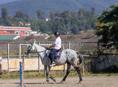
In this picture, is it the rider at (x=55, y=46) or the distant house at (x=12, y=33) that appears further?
the distant house at (x=12, y=33)

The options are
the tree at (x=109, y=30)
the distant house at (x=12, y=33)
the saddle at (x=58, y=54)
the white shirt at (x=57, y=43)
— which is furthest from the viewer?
the distant house at (x=12, y=33)

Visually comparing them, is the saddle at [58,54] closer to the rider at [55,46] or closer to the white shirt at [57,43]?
the rider at [55,46]

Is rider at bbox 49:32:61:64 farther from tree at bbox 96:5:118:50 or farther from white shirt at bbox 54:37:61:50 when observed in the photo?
tree at bbox 96:5:118:50

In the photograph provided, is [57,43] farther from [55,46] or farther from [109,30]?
[109,30]

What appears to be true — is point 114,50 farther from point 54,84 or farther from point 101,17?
point 54,84

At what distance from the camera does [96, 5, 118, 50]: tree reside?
130ft

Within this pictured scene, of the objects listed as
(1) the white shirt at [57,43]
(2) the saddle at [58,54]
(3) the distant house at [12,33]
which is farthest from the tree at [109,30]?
(3) the distant house at [12,33]

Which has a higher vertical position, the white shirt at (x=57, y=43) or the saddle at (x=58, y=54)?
the white shirt at (x=57, y=43)

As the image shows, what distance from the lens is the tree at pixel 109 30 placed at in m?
39.7

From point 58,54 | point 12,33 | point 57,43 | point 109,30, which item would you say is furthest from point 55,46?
point 12,33

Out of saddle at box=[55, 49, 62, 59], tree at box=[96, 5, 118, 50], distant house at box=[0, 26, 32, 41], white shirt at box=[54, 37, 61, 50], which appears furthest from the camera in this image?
distant house at box=[0, 26, 32, 41]

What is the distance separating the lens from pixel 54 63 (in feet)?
88.8

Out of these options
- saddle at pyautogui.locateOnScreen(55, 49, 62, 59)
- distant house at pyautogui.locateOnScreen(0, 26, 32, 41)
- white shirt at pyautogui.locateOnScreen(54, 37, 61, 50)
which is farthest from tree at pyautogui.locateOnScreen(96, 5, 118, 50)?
distant house at pyautogui.locateOnScreen(0, 26, 32, 41)

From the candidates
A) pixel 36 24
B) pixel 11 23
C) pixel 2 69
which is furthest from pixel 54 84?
pixel 11 23
